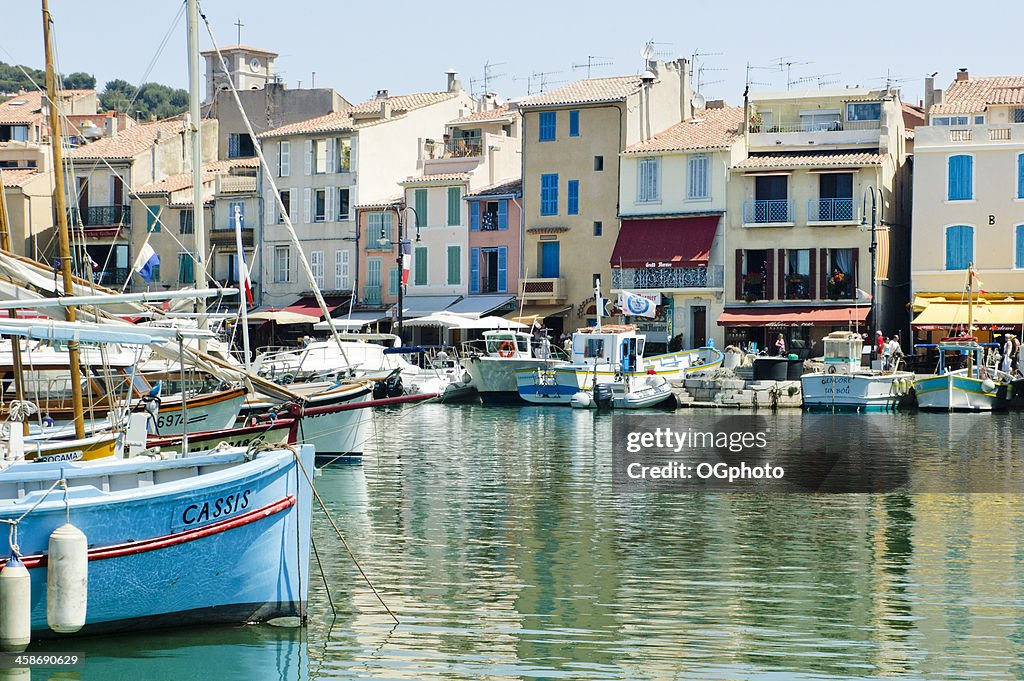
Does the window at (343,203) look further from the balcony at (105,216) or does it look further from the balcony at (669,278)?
the balcony at (669,278)

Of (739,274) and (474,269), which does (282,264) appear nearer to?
(474,269)

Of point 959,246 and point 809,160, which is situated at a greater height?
point 809,160

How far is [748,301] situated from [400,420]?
62.6ft

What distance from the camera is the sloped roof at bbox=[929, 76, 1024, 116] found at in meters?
64.6

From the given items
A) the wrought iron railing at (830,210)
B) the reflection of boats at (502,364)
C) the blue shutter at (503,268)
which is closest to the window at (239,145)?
the blue shutter at (503,268)

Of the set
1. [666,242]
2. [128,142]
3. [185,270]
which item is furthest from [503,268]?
[128,142]

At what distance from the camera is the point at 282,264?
77125mm

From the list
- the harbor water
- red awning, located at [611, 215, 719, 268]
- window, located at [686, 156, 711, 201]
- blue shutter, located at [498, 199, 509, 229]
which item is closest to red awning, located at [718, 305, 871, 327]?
red awning, located at [611, 215, 719, 268]

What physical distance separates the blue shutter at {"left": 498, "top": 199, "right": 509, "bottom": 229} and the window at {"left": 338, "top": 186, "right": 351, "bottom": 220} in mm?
8629

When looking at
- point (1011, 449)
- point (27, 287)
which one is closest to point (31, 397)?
point (27, 287)

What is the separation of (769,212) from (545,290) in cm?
1098

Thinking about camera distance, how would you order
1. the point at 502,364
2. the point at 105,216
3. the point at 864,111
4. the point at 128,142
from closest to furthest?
the point at 502,364 < the point at 864,111 < the point at 105,216 < the point at 128,142

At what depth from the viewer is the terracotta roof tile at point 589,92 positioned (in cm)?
6931

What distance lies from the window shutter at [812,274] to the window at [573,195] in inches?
459
